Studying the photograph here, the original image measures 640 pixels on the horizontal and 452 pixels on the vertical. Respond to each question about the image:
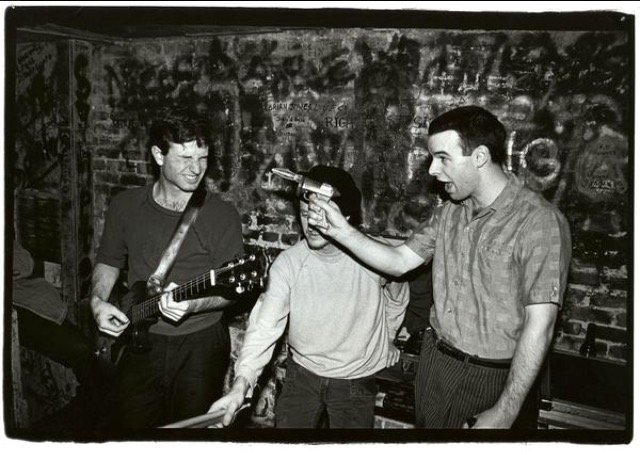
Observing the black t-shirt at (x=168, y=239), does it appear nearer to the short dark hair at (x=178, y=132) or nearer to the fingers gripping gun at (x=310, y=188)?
the short dark hair at (x=178, y=132)

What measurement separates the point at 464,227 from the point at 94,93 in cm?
233

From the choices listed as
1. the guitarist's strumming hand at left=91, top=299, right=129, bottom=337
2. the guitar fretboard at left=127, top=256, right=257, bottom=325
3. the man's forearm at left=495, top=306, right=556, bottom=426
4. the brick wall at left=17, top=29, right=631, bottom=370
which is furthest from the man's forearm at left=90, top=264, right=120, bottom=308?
the man's forearm at left=495, top=306, right=556, bottom=426

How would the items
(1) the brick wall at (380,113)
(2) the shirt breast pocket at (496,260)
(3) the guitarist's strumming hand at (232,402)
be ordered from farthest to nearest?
1. (1) the brick wall at (380,113)
2. (3) the guitarist's strumming hand at (232,402)
3. (2) the shirt breast pocket at (496,260)

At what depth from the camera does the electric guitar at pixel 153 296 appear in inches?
99.0

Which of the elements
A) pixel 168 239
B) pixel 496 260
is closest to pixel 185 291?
pixel 168 239

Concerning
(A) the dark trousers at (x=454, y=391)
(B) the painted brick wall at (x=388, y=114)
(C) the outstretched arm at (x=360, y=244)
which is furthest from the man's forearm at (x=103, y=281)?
(A) the dark trousers at (x=454, y=391)

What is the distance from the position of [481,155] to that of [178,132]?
1444 millimetres

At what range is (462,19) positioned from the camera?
8.25 feet

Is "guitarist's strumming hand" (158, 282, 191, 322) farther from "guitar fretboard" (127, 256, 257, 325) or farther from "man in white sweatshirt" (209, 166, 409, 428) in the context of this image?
"man in white sweatshirt" (209, 166, 409, 428)

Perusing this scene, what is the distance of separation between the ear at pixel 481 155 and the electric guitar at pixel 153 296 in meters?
0.97

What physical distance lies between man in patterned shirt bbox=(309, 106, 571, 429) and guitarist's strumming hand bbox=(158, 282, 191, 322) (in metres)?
0.76

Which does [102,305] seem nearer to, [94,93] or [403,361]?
Answer: [94,93]

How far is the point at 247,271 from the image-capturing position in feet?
8.27

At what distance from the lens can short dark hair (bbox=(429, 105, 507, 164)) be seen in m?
2.26
